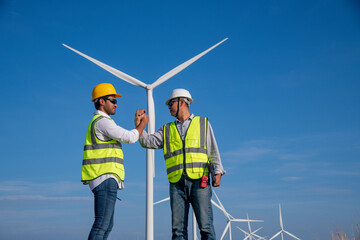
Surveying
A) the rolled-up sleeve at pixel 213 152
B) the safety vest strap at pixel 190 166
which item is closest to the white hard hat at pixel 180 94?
the rolled-up sleeve at pixel 213 152

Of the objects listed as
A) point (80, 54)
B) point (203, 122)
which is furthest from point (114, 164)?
point (80, 54)

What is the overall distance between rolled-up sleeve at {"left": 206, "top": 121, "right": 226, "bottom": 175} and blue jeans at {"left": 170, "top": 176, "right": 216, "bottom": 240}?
36 cm

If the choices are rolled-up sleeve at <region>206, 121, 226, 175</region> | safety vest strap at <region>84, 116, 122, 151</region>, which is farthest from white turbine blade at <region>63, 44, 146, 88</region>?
safety vest strap at <region>84, 116, 122, 151</region>

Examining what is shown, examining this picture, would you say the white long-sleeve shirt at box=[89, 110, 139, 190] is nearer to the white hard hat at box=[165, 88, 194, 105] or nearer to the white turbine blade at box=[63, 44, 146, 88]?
the white hard hat at box=[165, 88, 194, 105]

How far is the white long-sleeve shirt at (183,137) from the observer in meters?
7.41

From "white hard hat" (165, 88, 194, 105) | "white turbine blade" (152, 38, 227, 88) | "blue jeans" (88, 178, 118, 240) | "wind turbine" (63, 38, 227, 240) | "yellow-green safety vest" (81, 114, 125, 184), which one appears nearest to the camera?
"blue jeans" (88, 178, 118, 240)

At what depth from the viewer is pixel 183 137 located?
7.46m

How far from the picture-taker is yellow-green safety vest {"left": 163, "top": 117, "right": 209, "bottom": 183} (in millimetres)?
7230

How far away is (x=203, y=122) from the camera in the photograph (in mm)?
7598

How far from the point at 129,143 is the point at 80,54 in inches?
615

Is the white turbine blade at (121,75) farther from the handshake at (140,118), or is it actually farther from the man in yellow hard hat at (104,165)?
the man in yellow hard hat at (104,165)

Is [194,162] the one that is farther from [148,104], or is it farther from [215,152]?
[148,104]

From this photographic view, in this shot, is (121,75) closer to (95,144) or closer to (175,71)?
(175,71)

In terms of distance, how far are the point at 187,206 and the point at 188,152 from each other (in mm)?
941
